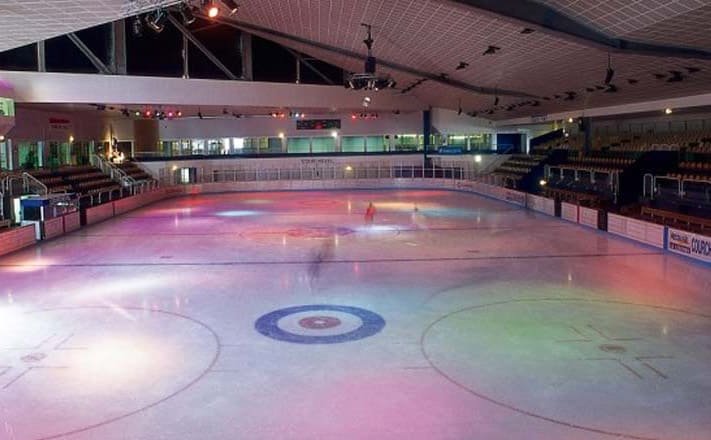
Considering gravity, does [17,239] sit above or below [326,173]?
below

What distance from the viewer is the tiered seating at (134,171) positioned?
33375 millimetres

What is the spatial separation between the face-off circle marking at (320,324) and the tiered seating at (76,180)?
17.4 m

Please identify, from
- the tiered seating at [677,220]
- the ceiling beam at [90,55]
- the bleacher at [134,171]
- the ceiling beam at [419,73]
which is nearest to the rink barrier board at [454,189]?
the tiered seating at [677,220]

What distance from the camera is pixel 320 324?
30.7 feet

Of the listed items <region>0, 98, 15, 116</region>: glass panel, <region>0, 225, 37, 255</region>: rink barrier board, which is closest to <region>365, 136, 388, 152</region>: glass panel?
<region>0, 98, 15, 116</region>: glass panel

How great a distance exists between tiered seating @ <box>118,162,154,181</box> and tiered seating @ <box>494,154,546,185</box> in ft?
66.6

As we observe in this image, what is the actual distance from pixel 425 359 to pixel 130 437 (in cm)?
368

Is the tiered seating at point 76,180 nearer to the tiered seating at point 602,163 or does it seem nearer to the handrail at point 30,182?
the handrail at point 30,182

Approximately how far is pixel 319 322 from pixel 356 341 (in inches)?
43.1

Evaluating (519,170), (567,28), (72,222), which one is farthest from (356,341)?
(519,170)

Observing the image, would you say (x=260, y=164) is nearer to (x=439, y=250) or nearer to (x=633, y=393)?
(x=439, y=250)

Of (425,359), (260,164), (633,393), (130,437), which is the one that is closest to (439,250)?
(425,359)

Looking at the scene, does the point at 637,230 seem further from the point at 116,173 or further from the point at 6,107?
the point at 116,173

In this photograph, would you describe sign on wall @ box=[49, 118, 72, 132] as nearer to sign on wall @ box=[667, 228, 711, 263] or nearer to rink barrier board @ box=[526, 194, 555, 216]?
rink barrier board @ box=[526, 194, 555, 216]
